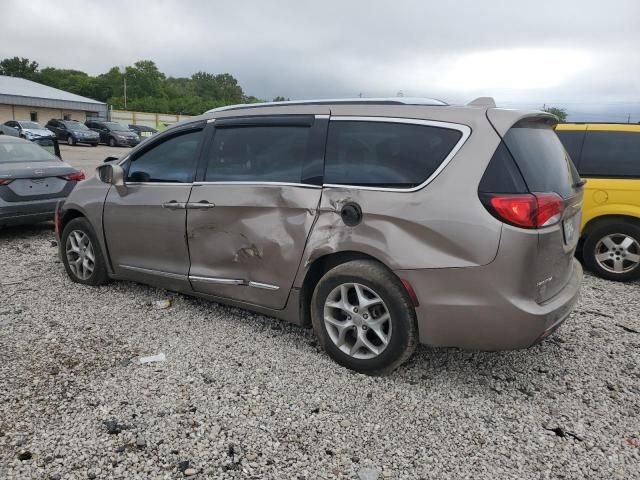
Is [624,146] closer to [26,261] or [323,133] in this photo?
[323,133]

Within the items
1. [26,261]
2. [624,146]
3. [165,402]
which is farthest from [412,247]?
[26,261]

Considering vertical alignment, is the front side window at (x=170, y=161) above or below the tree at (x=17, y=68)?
below

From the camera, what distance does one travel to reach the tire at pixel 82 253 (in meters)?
4.68

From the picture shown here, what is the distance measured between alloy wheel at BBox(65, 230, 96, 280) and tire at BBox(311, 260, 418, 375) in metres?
2.58

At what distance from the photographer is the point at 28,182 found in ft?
21.7

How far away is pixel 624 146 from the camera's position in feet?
17.7

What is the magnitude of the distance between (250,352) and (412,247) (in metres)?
1.43

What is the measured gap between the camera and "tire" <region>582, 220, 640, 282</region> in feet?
17.7

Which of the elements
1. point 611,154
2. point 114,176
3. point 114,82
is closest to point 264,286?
point 114,176

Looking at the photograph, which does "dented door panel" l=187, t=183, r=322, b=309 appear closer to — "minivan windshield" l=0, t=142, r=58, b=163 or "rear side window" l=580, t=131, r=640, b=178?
"rear side window" l=580, t=131, r=640, b=178

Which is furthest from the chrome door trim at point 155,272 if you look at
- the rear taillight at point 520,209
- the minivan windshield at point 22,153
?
the minivan windshield at point 22,153

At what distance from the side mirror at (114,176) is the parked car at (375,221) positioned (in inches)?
13.0

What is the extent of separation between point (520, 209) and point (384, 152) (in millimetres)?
888

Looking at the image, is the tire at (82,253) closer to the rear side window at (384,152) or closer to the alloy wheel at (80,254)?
the alloy wheel at (80,254)
